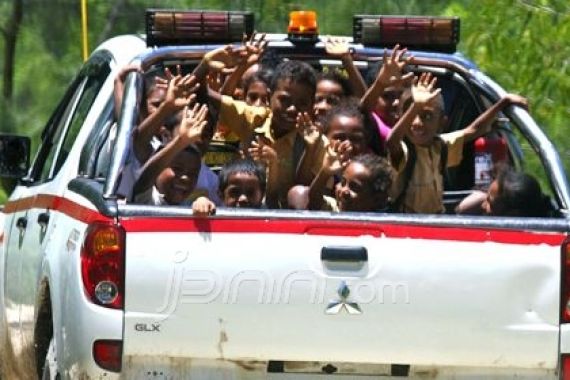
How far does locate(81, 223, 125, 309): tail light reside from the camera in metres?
5.58

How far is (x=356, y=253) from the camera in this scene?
18.4ft

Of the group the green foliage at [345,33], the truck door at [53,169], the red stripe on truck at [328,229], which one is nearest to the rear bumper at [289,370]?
the red stripe on truck at [328,229]

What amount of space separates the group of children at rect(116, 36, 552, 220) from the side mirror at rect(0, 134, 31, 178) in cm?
84

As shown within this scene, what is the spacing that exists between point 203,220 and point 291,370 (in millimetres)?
556

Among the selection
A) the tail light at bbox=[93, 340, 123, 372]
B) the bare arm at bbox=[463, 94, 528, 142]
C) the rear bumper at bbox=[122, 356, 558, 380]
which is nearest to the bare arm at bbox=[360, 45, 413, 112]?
the bare arm at bbox=[463, 94, 528, 142]

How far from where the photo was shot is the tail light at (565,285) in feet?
18.6

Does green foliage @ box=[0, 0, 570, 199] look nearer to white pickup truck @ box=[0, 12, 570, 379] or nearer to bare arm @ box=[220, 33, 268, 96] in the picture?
bare arm @ box=[220, 33, 268, 96]

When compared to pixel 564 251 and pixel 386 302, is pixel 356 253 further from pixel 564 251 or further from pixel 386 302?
pixel 564 251

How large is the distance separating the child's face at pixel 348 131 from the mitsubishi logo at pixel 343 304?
1.31m

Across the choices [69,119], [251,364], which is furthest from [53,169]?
[251,364]

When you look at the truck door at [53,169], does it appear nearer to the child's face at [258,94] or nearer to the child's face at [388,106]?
the child's face at [258,94]

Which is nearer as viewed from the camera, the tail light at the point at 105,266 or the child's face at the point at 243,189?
the tail light at the point at 105,266

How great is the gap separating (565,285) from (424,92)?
135 cm

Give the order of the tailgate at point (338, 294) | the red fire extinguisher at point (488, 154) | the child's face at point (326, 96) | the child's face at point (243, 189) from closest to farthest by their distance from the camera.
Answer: the tailgate at point (338, 294)
the child's face at point (243, 189)
the child's face at point (326, 96)
the red fire extinguisher at point (488, 154)
